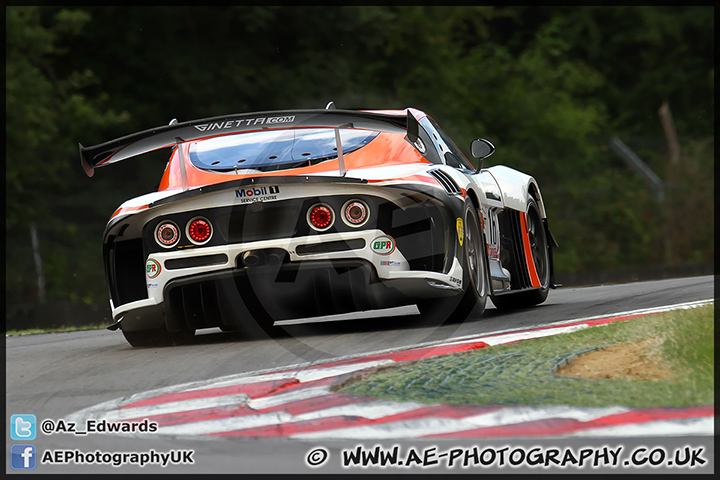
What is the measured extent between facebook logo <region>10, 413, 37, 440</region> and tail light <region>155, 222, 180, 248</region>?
2017 mm

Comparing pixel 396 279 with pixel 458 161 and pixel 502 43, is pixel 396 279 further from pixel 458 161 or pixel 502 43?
pixel 502 43

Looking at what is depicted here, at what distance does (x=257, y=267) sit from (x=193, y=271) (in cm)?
40

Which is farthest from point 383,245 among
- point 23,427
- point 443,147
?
point 23,427

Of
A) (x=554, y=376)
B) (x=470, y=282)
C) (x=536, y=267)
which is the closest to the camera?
(x=554, y=376)

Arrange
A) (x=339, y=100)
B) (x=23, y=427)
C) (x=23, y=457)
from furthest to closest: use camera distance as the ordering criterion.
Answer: (x=339, y=100) < (x=23, y=427) < (x=23, y=457)

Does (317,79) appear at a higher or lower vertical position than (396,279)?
higher

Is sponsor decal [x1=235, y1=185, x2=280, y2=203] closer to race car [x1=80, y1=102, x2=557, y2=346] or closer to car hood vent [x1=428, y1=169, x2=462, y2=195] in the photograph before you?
race car [x1=80, y1=102, x2=557, y2=346]

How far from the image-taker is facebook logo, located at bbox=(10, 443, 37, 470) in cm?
371

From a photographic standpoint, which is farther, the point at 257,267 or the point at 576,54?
the point at 576,54

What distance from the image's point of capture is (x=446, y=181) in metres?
6.57

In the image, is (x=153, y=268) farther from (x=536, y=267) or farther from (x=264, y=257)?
(x=536, y=267)

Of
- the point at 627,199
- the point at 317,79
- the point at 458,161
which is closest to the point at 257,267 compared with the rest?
the point at 458,161

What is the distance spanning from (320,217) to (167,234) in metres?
0.93

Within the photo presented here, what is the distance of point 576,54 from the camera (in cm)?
3622
